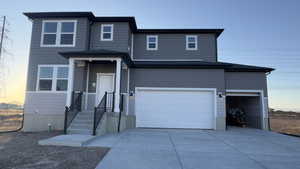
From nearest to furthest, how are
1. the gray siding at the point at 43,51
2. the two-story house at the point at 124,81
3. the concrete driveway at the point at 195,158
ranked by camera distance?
the concrete driveway at the point at 195,158, the two-story house at the point at 124,81, the gray siding at the point at 43,51

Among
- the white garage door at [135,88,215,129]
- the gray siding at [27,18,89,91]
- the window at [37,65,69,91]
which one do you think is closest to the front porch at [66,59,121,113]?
the window at [37,65,69,91]

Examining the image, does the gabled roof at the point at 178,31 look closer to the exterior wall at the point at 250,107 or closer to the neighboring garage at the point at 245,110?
the neighboring garage at the point at 245,110

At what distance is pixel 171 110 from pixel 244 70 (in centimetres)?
566

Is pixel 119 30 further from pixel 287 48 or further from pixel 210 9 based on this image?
pixel 287 48

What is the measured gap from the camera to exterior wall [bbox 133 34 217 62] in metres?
12.0

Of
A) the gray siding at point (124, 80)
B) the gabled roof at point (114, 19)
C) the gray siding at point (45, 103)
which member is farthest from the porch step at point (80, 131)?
the gabled roof at point (114, 19)

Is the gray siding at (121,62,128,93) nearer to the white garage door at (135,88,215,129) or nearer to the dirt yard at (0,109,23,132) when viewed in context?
the white garage door at (135,88,215,129)

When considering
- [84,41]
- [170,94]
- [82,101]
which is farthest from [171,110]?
[84,41]

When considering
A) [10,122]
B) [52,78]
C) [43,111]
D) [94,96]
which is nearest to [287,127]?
[94,96]

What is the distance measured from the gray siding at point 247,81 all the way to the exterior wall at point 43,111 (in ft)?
34.9

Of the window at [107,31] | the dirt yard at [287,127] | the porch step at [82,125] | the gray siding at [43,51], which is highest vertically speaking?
the window at [107,31]

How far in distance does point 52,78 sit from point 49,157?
21.7ft

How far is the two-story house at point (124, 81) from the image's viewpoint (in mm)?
9789

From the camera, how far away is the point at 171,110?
1070cm
